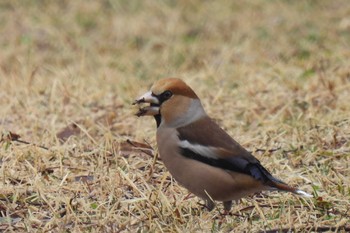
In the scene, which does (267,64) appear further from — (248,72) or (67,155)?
(67,155)

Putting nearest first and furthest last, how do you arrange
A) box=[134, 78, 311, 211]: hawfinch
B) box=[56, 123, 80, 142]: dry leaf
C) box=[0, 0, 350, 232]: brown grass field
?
box=[134, 78, 311, 211]: hawfinch
box=[0, 0, 350, 232]: brown grass field
box=[56, 123, 80, 142]: dry leaf

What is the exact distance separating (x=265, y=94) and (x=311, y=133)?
130 cm

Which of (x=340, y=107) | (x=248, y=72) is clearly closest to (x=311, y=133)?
(x=340, y=107)

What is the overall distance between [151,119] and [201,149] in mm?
2365

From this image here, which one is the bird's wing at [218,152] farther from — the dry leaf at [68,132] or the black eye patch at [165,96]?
the dry leaf at [68,132]

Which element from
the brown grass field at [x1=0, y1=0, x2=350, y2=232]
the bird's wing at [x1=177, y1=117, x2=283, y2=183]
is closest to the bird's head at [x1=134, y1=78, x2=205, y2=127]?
the bird's wing at [x1=177, y1=117, x2=283, y2=183]

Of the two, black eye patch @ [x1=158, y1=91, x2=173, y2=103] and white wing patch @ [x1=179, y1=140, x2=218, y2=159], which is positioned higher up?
black eye patch @ [x1=158, y1=91, x2=173, y2=103]

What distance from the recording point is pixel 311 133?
6.39 m

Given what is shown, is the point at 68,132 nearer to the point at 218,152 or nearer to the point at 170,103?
the point at 170,103

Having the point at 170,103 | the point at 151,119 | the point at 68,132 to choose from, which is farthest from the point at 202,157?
the point at 151,119

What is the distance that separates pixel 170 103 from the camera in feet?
16.4

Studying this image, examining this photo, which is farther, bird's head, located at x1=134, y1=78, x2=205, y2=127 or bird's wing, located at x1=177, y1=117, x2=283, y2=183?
bird's head, located at x1=134, y1=78, x2=205, y2=127

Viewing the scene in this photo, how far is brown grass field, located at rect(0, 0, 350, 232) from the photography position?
4.99 metres

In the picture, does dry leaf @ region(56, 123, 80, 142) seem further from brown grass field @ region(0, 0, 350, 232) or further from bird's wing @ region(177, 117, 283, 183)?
bird's wing @ region(177, 117, 283, 183)
